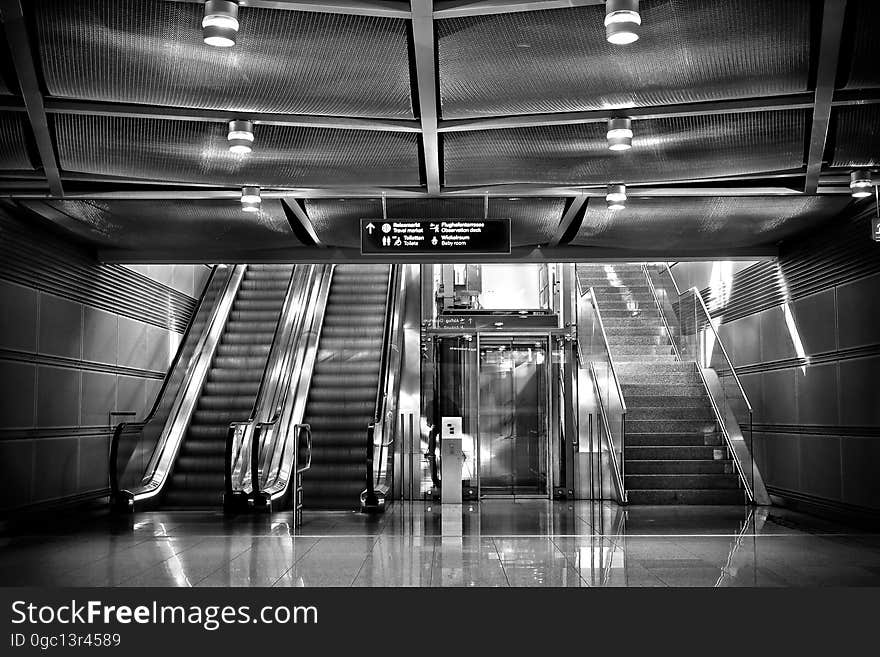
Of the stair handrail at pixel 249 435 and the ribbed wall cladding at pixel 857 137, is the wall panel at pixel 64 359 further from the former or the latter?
the ribbed wall cladding at pixel 857 137

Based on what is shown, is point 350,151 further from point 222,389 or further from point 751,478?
point 751,478

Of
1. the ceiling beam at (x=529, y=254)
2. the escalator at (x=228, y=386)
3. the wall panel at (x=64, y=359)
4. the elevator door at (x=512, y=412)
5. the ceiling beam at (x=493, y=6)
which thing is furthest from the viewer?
the elevator door at (x=512, y=412)

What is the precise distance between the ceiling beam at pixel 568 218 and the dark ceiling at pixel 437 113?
0.12 feet

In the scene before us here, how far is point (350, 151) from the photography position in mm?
7289

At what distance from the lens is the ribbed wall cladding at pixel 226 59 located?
5328 millimetres

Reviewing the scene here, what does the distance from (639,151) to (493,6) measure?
252cm

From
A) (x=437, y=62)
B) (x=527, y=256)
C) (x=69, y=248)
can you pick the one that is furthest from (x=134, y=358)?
(x=437, y=62)

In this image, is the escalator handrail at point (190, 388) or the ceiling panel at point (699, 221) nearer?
the ceiling panel at point (699, 221)

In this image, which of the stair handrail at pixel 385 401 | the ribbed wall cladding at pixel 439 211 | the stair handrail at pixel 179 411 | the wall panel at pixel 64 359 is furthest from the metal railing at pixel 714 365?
the wall panel at pixel 64 359

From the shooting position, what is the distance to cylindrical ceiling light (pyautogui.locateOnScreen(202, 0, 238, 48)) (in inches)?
193

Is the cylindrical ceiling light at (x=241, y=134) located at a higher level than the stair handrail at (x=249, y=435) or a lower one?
higher

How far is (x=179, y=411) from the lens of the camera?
38.4ft

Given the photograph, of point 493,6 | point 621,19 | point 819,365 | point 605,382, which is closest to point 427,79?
point 493,6

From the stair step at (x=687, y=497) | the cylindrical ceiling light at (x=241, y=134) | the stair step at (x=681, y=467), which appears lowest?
the stair step at (x=687, y=497)
